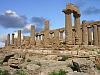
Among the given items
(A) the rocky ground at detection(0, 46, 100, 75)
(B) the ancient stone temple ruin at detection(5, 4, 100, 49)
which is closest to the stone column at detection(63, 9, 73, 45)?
(B) the ancient stone temple ruin at detection(5, 4, 100, 49)

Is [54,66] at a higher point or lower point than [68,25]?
lower

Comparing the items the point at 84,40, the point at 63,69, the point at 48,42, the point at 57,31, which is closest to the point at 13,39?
the point at 57,31

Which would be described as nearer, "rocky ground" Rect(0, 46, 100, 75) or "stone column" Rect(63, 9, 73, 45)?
"rocky ground" Rect(0, 46, 100, 75)

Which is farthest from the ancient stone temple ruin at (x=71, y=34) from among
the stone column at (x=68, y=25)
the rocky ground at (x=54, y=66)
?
the rocky ground at (x=54, y=66)

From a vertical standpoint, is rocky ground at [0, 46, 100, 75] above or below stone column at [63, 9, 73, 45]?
below

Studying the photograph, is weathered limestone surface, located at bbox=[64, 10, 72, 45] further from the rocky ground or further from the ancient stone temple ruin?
the rocky ground

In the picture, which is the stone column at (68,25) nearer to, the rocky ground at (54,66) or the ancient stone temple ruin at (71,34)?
the ancient stone temple ruin at (71,34)

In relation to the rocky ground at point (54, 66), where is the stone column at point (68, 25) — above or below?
above

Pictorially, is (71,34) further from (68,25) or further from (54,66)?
(54,66)

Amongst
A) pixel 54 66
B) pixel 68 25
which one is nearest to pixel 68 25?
pixel 68 25

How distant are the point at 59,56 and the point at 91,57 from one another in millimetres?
5034

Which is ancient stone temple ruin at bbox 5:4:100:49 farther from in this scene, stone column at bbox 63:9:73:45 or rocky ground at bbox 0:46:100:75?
rocky ground at bbox 0:46:100:75

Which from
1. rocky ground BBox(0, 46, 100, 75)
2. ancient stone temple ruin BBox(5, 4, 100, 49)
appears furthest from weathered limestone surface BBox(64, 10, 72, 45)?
rocky ground BBox(0, 46, 100, 75)

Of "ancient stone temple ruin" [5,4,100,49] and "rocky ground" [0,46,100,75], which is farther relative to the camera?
"ancient stone temple ruin" [5,4,100,49]
